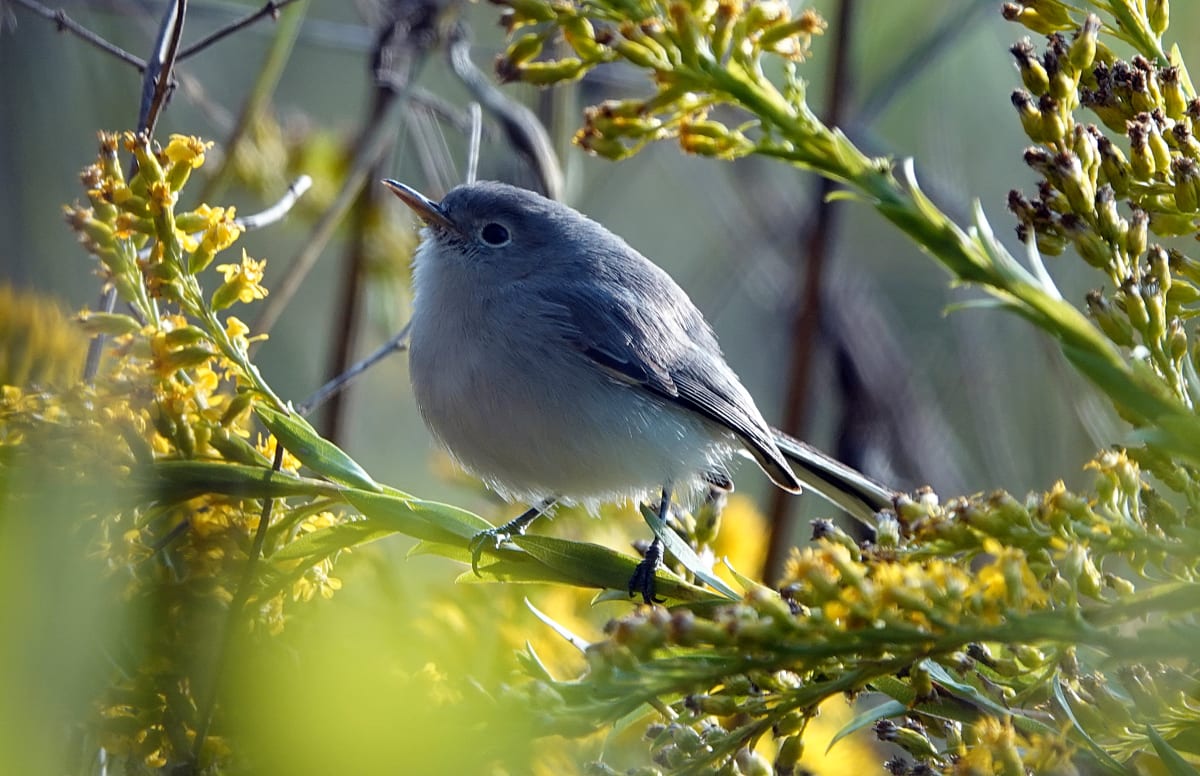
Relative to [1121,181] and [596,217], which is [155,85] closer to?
[1121,181]

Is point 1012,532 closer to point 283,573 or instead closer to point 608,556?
point 608,556

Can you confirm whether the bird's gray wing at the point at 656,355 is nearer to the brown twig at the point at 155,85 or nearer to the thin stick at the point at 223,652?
the brown twig at the point at 155,85

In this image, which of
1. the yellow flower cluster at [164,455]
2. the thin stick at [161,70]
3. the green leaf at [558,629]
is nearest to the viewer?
the yellow flower cluster at [164,455]

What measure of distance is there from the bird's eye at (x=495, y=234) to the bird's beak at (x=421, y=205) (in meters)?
0.07

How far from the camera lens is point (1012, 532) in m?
0.92

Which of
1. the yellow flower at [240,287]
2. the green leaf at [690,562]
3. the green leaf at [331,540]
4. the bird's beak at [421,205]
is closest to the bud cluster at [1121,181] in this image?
the green leaf at [690,562]

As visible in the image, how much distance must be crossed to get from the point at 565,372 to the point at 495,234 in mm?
555

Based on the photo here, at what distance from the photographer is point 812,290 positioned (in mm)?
2646

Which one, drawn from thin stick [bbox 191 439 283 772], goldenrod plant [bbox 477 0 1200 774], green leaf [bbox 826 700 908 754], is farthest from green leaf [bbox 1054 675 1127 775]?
thin stick [bbox 191 439 283 772]

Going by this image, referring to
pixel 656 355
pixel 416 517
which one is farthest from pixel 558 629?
pixel 656 355

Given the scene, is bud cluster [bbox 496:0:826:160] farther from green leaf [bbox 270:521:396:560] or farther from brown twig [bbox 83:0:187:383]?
brown twig [bbox 83:0:187:383]

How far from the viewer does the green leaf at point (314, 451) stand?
4.01 feet

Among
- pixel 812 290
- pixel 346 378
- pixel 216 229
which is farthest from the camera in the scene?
pixel 812 290

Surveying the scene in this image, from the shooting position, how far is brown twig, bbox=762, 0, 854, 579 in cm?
265
